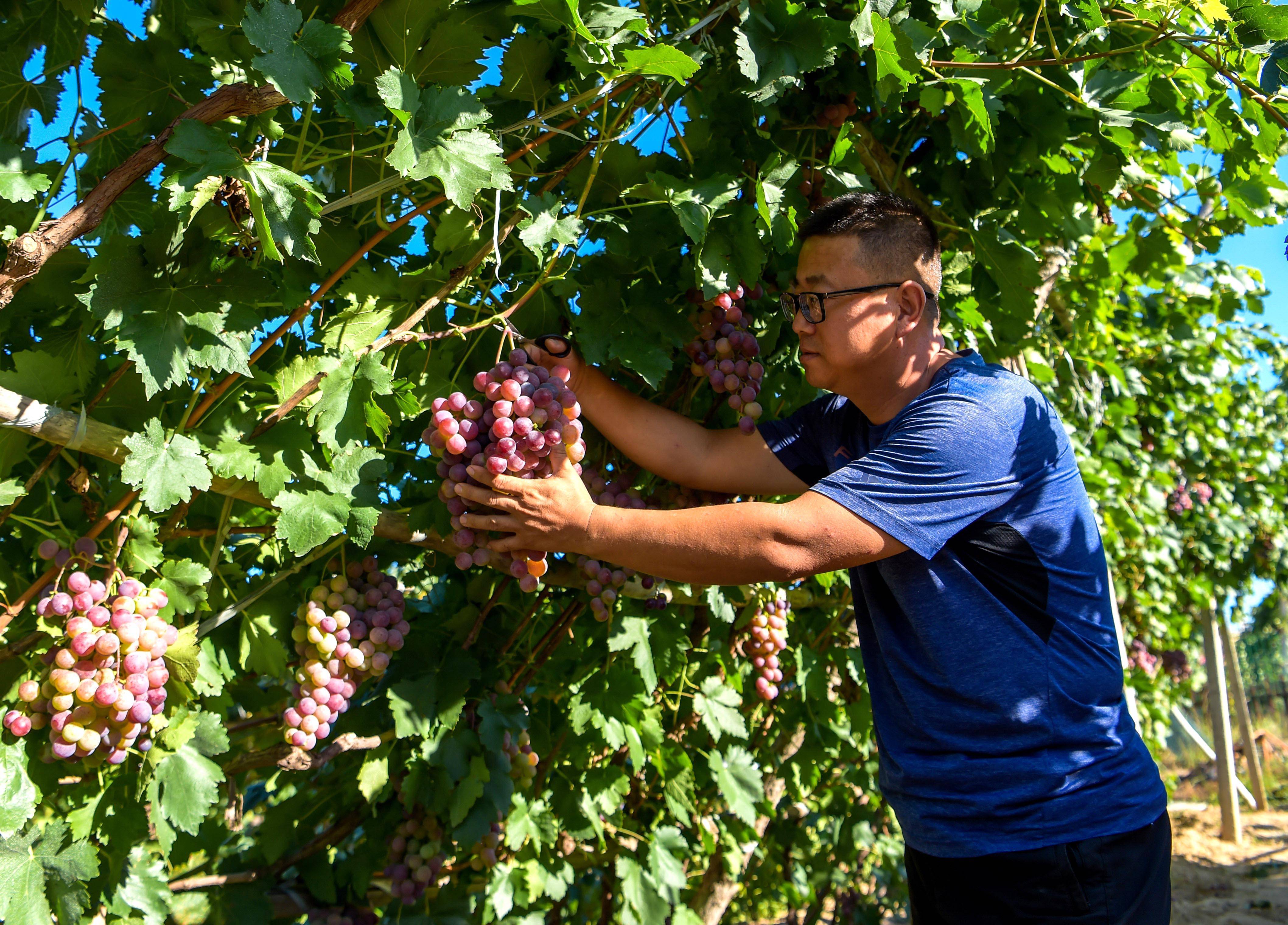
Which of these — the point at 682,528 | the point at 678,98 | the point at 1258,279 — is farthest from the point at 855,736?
the point at 1258,279

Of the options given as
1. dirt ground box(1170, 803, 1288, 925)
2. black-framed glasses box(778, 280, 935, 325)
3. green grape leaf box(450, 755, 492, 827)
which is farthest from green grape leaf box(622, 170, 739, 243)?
dirt ground box(1170, 803, 1288, 925)

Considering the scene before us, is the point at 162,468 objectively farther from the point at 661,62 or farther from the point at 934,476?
the point at 934,476

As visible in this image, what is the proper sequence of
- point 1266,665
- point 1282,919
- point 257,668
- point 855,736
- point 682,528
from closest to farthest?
point 682,528 < point 257,668 < point 855,736 < point 1282,919 < point 1266,665

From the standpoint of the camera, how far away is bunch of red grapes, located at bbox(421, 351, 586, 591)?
1588mm

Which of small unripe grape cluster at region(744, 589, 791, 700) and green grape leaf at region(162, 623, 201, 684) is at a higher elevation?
green grape leaf at region(162, 623, 201, 684)

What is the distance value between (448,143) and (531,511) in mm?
617

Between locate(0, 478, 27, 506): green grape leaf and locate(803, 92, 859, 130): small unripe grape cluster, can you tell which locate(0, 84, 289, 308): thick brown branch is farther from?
locate(803, 92, 859, 130): small unripe grape cluster

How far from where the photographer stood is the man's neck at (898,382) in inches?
79.7

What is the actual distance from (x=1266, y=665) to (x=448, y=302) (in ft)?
70.6

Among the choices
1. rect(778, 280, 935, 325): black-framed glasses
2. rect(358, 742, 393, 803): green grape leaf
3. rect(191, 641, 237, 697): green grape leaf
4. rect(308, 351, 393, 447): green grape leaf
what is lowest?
rect(358, 742, 393, 803): green grape leaf

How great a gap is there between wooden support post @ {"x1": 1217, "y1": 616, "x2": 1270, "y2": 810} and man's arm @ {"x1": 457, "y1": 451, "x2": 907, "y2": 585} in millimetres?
8563

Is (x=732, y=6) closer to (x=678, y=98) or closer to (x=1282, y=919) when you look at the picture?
(x=678, y=98)

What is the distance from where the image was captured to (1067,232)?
8.57 feet

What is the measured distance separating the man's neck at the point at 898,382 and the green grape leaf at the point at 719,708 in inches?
43.4
